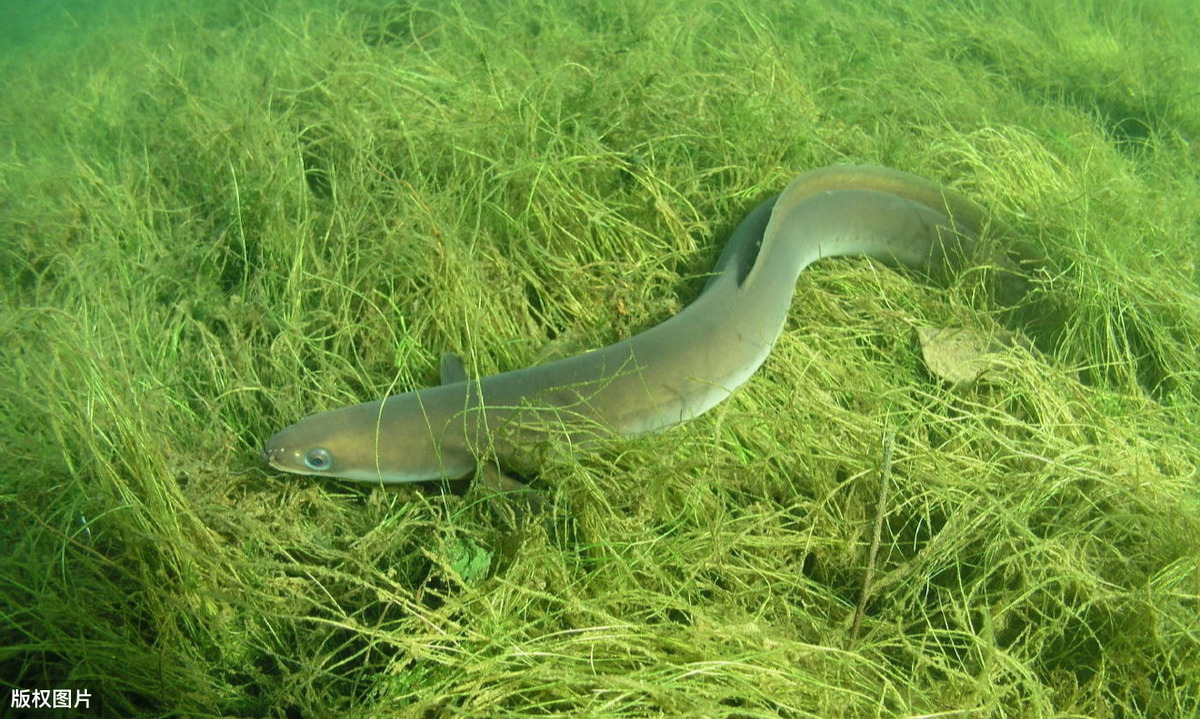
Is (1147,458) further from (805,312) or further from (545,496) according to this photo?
(545,496)

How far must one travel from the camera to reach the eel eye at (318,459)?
103 inches

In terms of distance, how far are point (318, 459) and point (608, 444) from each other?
1.16m

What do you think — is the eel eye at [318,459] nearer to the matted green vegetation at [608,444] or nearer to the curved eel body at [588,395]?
the curved eel body at [588,395]

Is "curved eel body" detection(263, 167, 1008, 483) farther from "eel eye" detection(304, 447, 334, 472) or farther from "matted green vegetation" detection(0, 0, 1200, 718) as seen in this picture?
"matted green vegetation" detection(0, 0, 1200, 718)

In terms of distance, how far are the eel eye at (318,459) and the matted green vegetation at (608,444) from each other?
0.11m

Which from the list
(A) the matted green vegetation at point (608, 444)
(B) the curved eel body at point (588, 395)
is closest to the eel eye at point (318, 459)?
(B) the curved eel body at point (588, 395)

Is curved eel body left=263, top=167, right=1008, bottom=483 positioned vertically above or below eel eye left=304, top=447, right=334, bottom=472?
above

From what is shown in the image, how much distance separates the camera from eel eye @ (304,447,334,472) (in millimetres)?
2604

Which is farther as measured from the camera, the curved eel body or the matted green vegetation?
the curved eel body

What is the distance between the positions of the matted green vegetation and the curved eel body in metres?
0.15

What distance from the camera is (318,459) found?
2.62 meters

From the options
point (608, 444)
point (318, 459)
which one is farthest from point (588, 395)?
point (318, 459)

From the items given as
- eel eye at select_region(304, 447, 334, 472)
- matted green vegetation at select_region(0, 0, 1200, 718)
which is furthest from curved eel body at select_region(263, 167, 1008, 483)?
matted green vegetation at select_region(0, 0, 1200, 718)

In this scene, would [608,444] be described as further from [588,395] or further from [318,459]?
[318,459]
